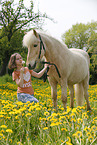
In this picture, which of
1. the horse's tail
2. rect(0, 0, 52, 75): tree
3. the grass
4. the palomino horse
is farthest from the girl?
rect(0, 0, 52, 75): tree

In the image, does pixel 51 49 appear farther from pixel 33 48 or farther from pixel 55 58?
pixel 33 48

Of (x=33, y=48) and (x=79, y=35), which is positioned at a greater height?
(x=79, y=35)

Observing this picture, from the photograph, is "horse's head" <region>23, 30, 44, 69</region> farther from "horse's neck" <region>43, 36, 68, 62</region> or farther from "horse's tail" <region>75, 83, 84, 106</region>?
"horse's tail" <region>75, 83, 84, 106</region>

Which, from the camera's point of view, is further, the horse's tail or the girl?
the horse's tail

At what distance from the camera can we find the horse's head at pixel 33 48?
10.3ft

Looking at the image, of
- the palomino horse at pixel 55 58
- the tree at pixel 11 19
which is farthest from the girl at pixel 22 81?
the tree at pixel 11 19

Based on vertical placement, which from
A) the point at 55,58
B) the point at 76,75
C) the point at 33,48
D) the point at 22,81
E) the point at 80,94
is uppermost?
the point at 33,48

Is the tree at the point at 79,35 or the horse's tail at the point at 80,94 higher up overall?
the tree at the point at 79,35

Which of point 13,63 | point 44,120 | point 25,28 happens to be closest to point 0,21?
point 25,28

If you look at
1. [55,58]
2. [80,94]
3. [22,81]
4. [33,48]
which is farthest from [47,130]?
[80,94]

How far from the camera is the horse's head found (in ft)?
10.3

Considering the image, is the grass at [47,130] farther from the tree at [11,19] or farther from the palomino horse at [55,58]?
the tree at [11,19]

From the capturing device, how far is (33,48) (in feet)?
10.5

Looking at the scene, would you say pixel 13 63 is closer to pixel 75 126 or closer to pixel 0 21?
pixel 75 126
